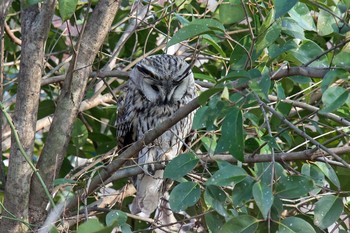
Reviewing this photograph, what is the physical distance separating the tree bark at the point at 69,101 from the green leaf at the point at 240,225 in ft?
3.36

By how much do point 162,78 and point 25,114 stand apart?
859mm

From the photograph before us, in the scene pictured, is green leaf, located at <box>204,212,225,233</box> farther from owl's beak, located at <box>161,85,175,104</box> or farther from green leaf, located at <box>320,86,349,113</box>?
owl's beak, located at <box>161,85,175,104</box>

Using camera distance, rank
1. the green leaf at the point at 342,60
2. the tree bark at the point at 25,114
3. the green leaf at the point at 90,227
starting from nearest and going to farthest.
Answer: the green leaf at the point at 90,227 < the green leaf at the point at 342,60 < the tree bark at the point at 25,114

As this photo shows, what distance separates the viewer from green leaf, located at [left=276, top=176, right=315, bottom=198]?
192 centimetres

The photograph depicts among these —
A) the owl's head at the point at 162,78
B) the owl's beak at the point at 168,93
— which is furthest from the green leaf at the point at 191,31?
the owl's beak at the point at 168,93

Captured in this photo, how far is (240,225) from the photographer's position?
191 centimetres

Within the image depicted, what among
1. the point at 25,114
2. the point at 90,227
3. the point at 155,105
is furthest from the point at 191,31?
the point at 155,105

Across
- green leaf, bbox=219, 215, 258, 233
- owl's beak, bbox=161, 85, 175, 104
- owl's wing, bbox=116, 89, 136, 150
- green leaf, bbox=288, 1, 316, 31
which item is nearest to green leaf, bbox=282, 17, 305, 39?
green leaf, bbox=288, 1, 316, 31

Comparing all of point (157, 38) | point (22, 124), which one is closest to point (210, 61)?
point (157, 38)

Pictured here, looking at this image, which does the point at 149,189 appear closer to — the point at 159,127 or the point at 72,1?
the point at 159,127

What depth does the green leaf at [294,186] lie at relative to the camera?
1.92 meters

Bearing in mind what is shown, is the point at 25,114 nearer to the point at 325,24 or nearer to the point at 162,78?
the point at 162,78

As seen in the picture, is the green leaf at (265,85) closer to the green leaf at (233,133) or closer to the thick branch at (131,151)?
the green leaf at (233,133)

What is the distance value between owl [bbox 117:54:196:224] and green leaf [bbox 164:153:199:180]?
3.86ft
